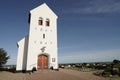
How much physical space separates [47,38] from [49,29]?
1.83m

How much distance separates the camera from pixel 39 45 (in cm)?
2575

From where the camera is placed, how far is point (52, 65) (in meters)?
26.0

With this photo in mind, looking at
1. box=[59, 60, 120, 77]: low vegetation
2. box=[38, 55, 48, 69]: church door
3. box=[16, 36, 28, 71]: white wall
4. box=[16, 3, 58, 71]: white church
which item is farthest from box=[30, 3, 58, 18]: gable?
box=[59, 60, 120, 77]: low vegetation

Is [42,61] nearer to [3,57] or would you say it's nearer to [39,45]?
[39,45]

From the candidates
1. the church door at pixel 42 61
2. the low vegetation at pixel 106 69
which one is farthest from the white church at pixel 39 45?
the low vegetation at pixel 106 69

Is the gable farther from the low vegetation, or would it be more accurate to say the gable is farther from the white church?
the low vegetation

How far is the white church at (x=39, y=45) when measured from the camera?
25.2 meters

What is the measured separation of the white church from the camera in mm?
25156

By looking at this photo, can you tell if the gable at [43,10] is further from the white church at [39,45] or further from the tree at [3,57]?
the tree at [3,57]

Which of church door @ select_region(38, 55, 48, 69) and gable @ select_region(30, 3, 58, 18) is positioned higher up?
gable @ select_region(30, 3, 58, 18)

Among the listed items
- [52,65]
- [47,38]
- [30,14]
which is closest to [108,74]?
[52,65]

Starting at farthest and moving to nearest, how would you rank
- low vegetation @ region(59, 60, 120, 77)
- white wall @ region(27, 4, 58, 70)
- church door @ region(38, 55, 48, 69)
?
church door @ region(38, 55, 48, 69)
white wall @ region(27, 4, 58, 70)
low vegetation @ region(59, 60, 120, 77)

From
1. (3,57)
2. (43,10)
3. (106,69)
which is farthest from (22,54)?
(106,69)

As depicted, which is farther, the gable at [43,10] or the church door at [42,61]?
the gable at [43,10]
